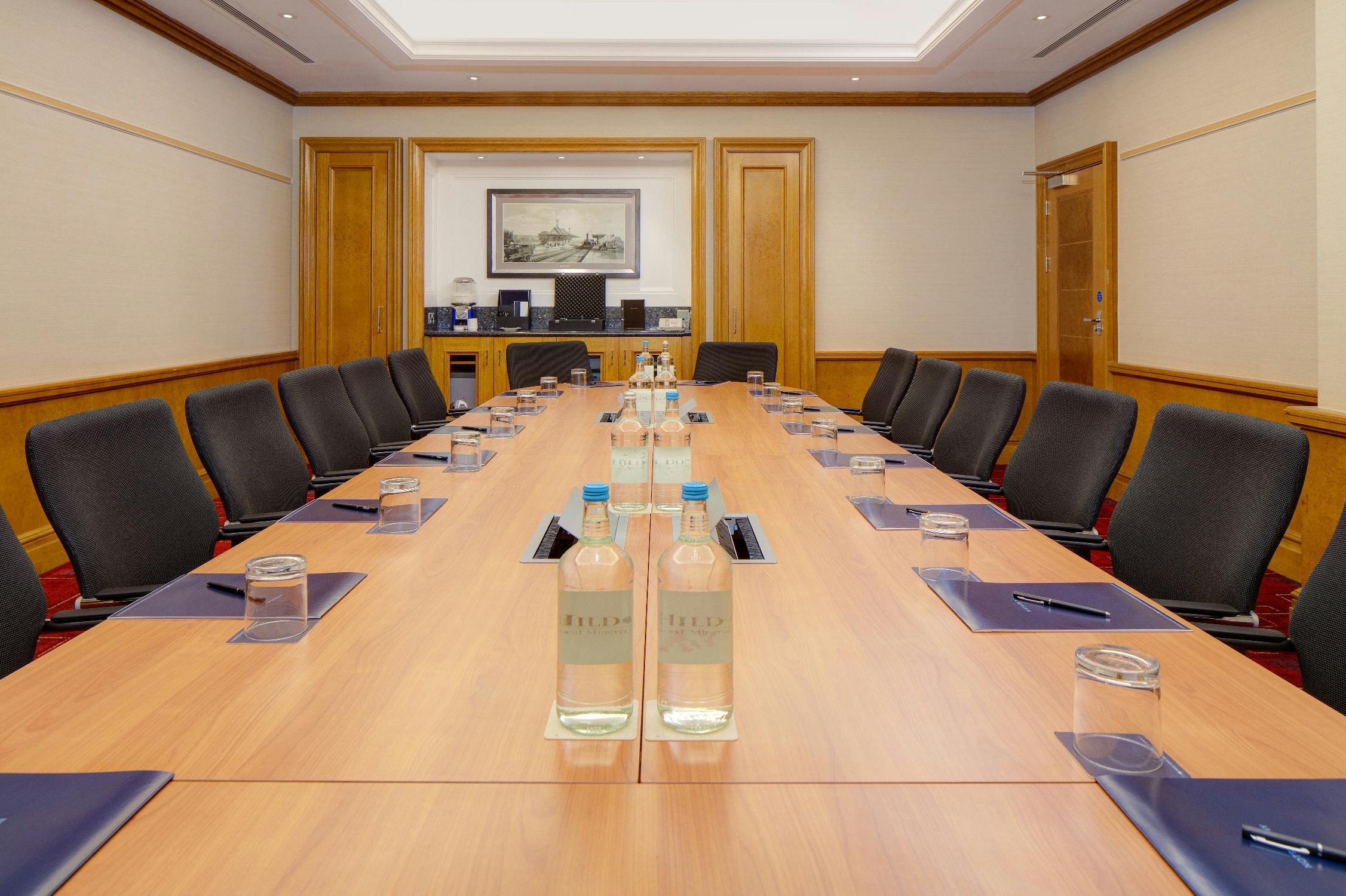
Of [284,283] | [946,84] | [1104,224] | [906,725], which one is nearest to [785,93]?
[946,84]

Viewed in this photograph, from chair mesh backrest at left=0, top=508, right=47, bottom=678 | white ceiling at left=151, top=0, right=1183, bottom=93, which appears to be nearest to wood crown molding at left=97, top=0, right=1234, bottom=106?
white ceiling at left=151, top=0, right=1183, bottom=93

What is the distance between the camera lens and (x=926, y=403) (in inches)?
171

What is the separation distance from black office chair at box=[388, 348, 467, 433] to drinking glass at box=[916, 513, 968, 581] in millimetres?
3367

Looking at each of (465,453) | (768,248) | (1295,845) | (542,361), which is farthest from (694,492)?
(768,248)

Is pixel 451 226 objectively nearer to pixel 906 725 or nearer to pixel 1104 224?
pixel 1104 224

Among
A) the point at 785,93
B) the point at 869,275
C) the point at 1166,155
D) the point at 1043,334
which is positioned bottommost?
the point at 1043,334

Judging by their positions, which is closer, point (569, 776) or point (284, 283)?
point (569, 776)

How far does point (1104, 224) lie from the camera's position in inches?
254

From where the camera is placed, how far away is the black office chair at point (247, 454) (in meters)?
2.64

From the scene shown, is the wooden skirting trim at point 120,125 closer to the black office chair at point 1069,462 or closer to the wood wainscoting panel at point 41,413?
the wood wainscoting panel at point 41,413

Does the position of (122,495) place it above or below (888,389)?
below

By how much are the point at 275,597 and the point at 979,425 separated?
9.24 feet

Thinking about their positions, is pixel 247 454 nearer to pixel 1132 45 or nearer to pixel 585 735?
pixel 585 735

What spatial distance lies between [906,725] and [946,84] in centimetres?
703
